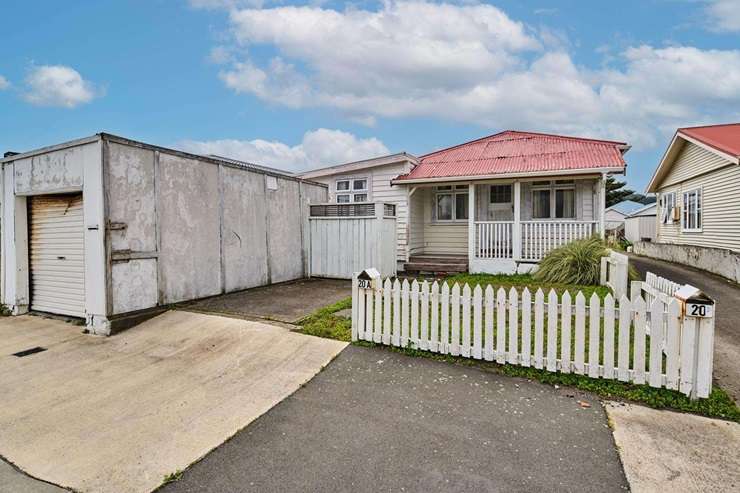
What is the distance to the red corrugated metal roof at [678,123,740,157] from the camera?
1121 centimetres

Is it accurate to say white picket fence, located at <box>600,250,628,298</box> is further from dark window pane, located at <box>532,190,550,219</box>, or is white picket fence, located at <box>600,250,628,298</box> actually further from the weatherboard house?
dark window pane, located at <box>532,190,550,219</box>

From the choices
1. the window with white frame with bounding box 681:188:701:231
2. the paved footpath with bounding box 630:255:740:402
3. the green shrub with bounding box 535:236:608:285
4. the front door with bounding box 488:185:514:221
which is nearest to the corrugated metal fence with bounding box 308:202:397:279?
the front door with bounding box 488:185:514:221

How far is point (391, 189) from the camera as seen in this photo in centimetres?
1293

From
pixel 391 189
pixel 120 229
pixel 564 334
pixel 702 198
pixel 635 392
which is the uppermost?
pixel 391 189

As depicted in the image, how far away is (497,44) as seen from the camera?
12.0 metres

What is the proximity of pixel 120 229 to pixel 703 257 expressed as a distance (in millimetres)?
15521

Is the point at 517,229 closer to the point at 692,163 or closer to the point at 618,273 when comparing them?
the point at 618,273

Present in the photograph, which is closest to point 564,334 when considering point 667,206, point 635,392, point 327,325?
point 635,392

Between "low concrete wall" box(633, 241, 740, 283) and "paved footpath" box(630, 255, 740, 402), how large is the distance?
0.22 meters

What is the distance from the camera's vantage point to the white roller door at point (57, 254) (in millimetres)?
6820

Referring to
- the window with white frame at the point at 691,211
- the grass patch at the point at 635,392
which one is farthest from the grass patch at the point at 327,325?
the window with white frame at the point at 691,211

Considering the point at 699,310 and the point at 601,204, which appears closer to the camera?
the point at 699,310

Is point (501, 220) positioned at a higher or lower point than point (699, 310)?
higher

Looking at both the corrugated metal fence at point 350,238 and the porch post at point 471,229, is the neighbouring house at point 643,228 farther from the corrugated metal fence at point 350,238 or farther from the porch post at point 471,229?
the corrugated metal fence at point 350,238
